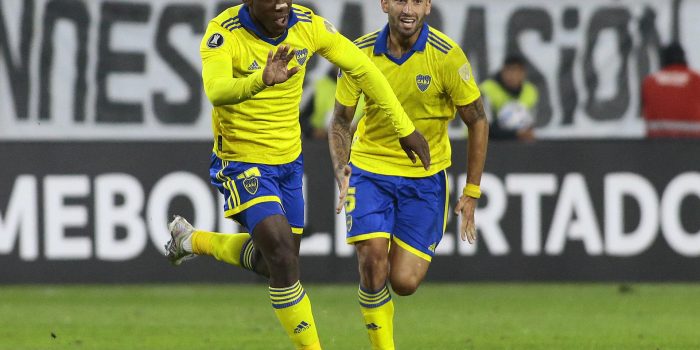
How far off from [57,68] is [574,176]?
19.5 feet

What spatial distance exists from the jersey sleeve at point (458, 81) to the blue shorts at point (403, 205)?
1.94 feet

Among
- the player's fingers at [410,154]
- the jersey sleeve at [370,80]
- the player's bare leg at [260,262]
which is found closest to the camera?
the jersey sleeve at [370,80]

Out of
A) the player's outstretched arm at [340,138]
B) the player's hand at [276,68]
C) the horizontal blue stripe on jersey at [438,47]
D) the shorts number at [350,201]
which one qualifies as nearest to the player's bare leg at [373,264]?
the shorts number at [350,201]

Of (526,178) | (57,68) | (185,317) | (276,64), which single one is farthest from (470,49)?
(276,64)

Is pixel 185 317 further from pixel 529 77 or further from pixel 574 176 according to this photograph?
pixel 529 77

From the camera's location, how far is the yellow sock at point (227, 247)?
9.71 m

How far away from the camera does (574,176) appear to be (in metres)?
14.9

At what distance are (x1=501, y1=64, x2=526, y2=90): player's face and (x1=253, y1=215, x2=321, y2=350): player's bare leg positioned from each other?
8287mm

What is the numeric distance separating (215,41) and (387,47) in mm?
1427

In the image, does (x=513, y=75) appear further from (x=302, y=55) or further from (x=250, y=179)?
(x=250, y=179)

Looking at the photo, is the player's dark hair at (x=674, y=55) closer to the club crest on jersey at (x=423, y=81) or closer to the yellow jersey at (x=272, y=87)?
the club crest on jersey at (x=423, y=81)

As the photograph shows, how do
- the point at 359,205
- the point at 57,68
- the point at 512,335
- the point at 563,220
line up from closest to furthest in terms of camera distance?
the point at 359,205
the point at 512,335
the point at 563,220
the point at 57,68

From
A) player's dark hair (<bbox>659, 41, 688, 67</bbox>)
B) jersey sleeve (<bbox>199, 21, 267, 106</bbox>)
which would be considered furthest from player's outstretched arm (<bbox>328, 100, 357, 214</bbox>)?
A: player's dark hair (<bbox>659, 41, 688, 67</bbox>)

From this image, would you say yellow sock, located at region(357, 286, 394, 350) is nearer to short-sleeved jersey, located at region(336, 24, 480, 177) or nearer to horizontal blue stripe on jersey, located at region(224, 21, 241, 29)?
short-sleeved jersey, located at region(336, 24, 480, 177)
